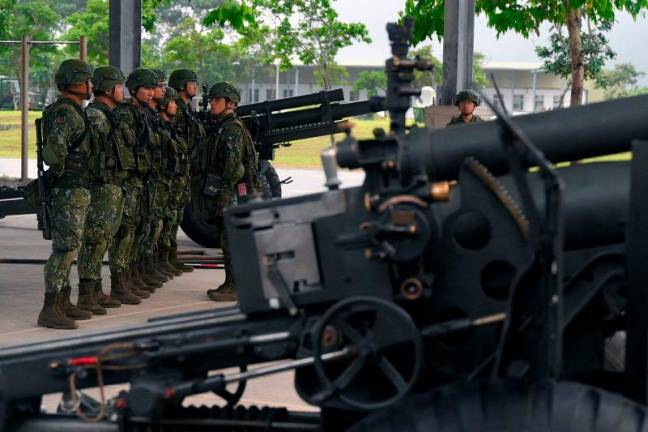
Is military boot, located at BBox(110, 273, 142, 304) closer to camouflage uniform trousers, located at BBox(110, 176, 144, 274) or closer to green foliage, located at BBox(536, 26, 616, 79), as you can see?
camouflage uniform trousers, located at BBox(110, 176, 144, 274)

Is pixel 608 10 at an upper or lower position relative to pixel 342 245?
upper

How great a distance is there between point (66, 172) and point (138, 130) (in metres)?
1.63

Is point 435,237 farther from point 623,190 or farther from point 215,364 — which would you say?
point 215,364

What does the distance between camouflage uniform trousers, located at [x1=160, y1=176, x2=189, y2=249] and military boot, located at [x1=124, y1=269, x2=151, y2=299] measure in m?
1.05

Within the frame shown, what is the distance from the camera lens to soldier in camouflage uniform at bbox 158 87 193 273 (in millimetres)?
12695

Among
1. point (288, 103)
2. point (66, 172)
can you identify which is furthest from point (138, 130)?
point (288, 103)

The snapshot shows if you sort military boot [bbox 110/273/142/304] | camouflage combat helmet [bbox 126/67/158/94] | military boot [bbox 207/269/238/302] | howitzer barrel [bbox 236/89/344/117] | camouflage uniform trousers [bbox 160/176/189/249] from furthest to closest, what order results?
howitzer barrel [bbox 236/89/344/117] → camouflage uniform trousers [bbox 160/176/189/249] → camouflage combat helmet [bbox 126/67/158/94] → military boot [bbox 207/269/238/302] → military boot [bbox 110/273/142/304]

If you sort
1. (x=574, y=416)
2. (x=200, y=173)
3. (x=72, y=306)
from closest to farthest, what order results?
(x=574, y=416), (x=72, y=306), (x=200, y=173)

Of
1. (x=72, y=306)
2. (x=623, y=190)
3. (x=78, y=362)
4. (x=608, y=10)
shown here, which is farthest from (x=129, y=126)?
(x=608, y=10)

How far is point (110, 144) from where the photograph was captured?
11.1 m

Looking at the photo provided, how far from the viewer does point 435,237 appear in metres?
4.51

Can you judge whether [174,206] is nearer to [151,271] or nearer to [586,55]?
[151,271]

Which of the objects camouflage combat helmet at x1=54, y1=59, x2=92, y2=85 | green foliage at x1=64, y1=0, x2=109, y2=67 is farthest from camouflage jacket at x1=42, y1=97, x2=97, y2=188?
green foliage at x1=64, y1=0, x2=109, y2=67

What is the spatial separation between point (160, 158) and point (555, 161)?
25.4 ft
